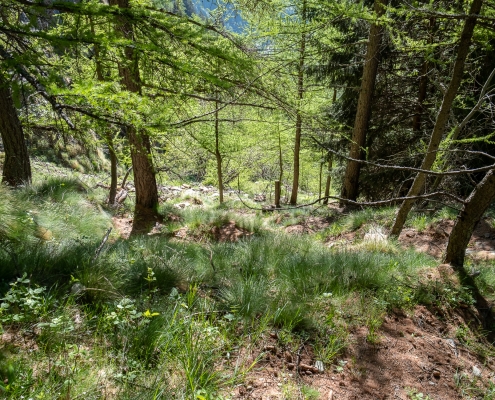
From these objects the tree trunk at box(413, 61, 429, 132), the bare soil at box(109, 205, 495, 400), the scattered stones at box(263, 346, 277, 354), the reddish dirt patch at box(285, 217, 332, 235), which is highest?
the tree trunk at box(413, 61, 429, 132)

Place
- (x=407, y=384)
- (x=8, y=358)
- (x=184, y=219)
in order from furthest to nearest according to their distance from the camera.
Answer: (x=184, y=219)
(x=407, y=384)
(x=8, y=358)

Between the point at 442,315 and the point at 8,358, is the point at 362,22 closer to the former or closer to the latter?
the point at 442,315

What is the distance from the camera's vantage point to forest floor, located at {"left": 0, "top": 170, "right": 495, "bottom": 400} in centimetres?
161

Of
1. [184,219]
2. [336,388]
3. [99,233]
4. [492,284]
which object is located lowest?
[184,219]

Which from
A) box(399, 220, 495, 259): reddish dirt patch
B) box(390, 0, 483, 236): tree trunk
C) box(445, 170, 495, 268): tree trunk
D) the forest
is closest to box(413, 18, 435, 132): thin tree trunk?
the forest

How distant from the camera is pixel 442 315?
2.97 meters

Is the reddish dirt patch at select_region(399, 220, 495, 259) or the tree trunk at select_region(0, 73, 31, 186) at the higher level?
the tree trunk at select_region(0, 73, 31, 186)

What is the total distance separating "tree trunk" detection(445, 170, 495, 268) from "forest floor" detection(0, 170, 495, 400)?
0.25 m

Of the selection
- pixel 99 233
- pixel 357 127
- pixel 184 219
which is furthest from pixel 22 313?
pixel 357 127

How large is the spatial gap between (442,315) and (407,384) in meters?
1.26

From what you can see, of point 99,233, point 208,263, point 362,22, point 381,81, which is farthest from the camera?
point 381,81

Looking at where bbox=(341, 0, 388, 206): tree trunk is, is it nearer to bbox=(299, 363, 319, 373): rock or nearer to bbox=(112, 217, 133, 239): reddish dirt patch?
bbox=(112, 217, 133, 239): reddish dirt patch

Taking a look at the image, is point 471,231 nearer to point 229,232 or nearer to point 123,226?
point 229,232

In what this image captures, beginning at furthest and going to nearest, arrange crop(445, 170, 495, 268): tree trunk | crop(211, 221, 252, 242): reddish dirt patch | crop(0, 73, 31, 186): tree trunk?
crop(211, 221, 252, 242): reddish dirt patch < crop(0, 73, 31, 186): tree trunk < crop(445, 170, 495, 268): tree trunk
